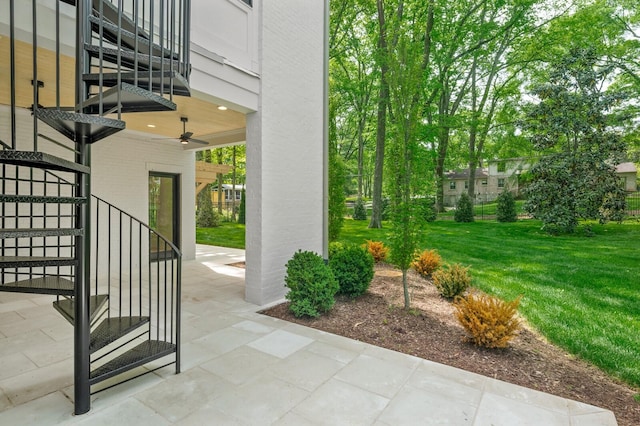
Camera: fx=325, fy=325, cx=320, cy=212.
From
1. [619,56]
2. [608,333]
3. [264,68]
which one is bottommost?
[608,333]

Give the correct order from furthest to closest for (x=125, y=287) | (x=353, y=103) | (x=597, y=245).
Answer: (x=353, y=103)
(x=597, y=245)
(x=125, y=287)

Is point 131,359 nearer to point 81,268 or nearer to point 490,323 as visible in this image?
point 81,268

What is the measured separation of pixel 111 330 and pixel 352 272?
3.04 m

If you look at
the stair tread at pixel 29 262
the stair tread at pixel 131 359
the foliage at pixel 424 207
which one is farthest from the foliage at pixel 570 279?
the stair tread at pixel 29 262

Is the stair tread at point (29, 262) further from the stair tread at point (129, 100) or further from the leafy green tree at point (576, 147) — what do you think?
the leafy green tree at point (576, 147)

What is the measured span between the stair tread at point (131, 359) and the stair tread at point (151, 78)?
1.95m

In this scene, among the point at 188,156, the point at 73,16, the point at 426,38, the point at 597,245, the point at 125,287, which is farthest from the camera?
the point at 426,38

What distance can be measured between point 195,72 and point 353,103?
15.9m

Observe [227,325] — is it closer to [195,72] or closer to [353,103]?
[195,72]

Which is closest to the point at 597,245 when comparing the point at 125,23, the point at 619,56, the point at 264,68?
the point at 619,56

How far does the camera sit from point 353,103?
18484 mm

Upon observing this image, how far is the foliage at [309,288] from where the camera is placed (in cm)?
393

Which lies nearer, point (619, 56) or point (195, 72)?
point (195, 72)

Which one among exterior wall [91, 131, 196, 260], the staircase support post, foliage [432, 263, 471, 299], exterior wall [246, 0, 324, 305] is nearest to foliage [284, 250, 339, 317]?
exterior wall [246, 0, 324, 305]
